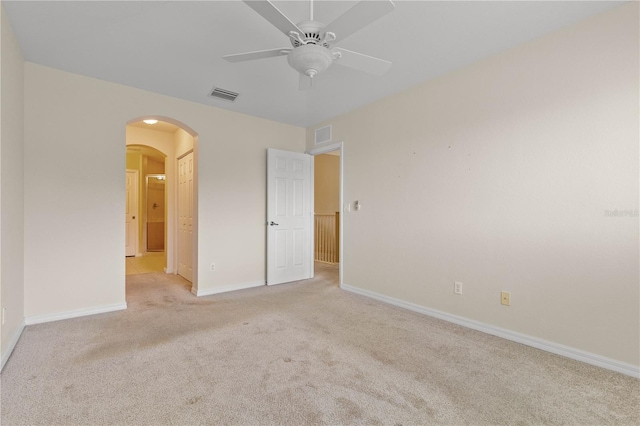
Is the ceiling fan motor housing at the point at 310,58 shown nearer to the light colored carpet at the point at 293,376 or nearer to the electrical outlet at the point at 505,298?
the light colored carpet at the point at 293,376

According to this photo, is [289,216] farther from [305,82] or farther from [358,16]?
[358,16]

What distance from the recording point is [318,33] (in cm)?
182

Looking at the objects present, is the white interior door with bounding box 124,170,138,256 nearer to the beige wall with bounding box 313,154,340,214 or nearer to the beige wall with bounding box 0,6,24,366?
the beige wall with bounding box 313,154,340,214

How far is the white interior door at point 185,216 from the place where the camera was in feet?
15.3

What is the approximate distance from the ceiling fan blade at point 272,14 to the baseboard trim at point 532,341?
287 cm

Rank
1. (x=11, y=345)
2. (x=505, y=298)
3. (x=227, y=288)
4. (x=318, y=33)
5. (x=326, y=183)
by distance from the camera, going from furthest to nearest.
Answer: (x=326, y=183) → (x=227, y=288) → (x=505, y=298) → (x=11, y=345) → (x=318, y=33)

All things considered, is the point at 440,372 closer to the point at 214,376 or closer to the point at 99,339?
the point at 214,376

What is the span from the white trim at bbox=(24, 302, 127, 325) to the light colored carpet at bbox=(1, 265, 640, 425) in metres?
0.13

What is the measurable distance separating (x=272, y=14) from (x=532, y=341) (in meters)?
3.06

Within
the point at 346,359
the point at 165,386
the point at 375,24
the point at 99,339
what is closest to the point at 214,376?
the point at 165,386

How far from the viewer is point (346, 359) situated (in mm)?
2230

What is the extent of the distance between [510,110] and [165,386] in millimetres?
3387

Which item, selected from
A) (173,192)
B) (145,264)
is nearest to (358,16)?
(173,192)

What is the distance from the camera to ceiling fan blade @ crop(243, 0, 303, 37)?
1549 mm
